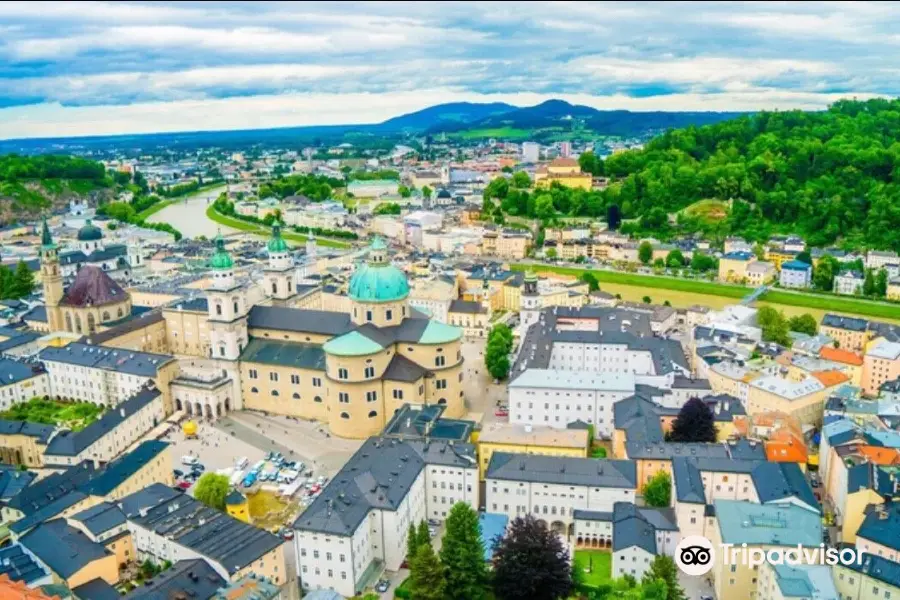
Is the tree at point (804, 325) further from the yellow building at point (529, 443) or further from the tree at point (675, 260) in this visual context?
the yellow building at point (529, 443)

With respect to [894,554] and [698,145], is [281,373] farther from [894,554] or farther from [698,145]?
[698,145]

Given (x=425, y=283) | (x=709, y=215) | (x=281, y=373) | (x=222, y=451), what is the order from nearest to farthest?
1. (x=222, y=451)
2. (x=281, y=373)
3. (x=425, y=283)
4. (x=709, y=215)

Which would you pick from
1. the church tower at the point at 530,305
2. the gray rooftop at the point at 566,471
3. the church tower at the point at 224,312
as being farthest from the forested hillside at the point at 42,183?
the gray rooftop at the point at 566,471

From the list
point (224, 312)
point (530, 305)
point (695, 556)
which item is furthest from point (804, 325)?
point (224, 312)

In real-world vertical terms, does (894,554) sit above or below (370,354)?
below

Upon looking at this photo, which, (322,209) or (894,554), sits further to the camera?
(322,209)

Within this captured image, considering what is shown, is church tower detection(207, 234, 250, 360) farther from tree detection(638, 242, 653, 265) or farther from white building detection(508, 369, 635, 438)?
tree detection(638, 242, 653, 265)

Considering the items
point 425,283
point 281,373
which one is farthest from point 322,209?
point 281,373
